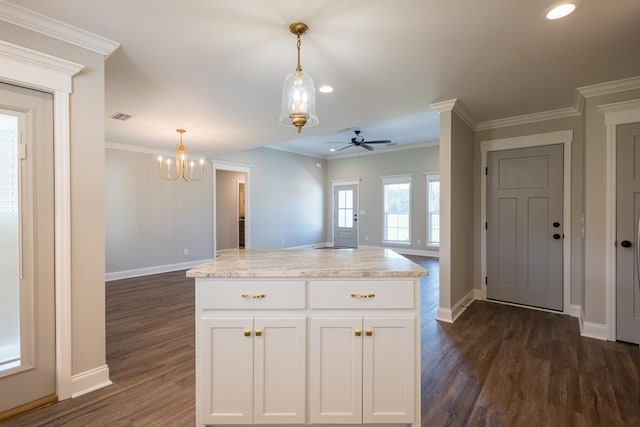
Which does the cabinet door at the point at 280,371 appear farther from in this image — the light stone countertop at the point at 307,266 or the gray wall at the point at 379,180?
the gray wall at the point at 379,180

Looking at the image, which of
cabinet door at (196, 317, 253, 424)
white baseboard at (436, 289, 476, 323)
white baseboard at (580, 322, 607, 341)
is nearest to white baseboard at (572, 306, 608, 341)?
white baseboard at (580, 322, 607, 341)

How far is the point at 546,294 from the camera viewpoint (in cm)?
370

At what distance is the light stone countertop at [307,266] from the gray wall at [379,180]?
6070 millimetres

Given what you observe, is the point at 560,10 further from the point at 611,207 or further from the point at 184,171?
the point at 184,171

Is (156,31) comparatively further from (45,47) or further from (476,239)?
(476,239)

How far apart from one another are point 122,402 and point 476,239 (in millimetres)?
4124

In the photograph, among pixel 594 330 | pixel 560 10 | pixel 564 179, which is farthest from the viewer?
pixel 564 179

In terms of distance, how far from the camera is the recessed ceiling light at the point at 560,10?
175 centimetres

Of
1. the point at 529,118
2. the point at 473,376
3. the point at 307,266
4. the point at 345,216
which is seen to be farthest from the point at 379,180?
the point at 307,266

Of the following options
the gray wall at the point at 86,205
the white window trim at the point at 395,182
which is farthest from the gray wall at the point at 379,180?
the gray wall at the point at 86,205

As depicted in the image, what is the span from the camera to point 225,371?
1567 millimetres

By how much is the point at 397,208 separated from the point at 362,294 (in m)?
6.89

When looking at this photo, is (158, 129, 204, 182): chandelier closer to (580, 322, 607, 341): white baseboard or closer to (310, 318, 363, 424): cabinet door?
(310, 318, 363, 424): cabinet door

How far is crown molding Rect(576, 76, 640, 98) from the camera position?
2.75m
